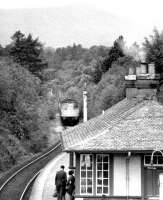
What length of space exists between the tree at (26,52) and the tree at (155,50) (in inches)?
1266

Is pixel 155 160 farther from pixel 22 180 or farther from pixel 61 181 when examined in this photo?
pixel 22 180

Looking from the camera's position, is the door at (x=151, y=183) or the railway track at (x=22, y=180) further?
the railway track at (x=22, y=180)

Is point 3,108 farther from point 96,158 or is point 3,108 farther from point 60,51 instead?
point 60,51

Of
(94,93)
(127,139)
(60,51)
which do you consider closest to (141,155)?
(127,139)

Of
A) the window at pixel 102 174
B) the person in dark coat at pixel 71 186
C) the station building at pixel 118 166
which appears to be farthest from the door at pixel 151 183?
the person in dark coat at pixel 71 186

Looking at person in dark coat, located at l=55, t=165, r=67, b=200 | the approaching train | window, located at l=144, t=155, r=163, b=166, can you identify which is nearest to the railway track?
person in dark coat, located at l=55, t=165, r=67, b=200

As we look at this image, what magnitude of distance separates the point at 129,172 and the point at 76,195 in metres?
2.02

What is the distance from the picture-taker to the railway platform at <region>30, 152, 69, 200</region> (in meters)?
22.7

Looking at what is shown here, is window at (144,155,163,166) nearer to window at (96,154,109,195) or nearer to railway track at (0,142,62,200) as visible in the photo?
window at (96,154,109,195)

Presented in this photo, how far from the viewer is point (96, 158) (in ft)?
59.9

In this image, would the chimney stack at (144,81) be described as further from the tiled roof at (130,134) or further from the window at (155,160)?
the window at (155,160)

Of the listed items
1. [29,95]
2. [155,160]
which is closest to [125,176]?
[155,160]

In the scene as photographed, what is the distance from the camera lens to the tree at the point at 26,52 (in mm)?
73625

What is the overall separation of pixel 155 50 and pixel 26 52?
36.9 m
